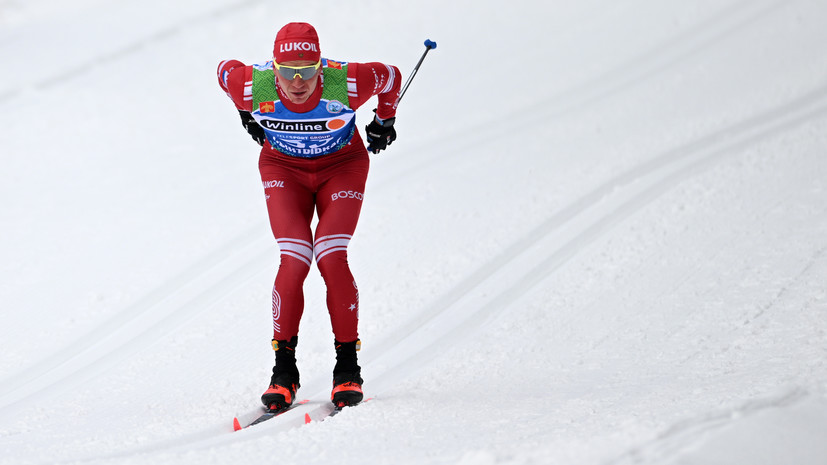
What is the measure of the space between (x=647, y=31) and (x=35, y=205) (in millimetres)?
6423

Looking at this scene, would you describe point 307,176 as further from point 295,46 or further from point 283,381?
point 283,381

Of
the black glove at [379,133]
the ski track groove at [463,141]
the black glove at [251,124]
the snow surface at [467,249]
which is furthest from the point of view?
the ski track groove at [463,141]

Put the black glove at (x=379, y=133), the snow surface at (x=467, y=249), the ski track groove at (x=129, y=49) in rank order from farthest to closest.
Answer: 1. the ski track groove at (x=129, y=49)
2. the black glove at (x=379, y=133)
3. the snow surface at (x=467, y=249)

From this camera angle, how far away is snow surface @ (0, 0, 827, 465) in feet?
11.3

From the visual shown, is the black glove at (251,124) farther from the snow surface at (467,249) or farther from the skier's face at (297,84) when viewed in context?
the snow surface at (467,249)

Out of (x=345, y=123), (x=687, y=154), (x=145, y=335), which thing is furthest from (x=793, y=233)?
(x=145, y=335)

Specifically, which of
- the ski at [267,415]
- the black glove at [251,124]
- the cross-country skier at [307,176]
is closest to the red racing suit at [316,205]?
the cross-country skier at [307,176]

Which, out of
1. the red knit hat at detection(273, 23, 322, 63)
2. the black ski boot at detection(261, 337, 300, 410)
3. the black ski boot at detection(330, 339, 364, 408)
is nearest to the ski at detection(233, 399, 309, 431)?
the black ski boot at detection(261, 337, 300, 410)

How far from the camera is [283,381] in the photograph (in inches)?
152

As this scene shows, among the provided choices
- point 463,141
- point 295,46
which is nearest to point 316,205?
point 295,46

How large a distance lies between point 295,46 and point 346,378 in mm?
1408

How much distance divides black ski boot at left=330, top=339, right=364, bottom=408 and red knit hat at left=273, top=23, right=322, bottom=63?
1229 millimetres

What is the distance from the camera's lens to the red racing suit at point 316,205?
3.78 metres

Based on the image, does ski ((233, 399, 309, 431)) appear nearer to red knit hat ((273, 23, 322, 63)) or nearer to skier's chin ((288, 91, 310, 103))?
skier's chin ((288, 91, 310, 103))
